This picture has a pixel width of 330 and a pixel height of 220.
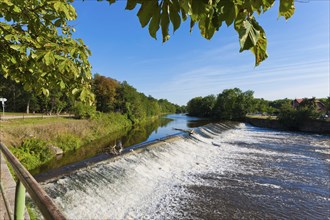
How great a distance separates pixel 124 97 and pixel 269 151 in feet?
122

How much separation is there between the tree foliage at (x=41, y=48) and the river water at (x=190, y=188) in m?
5.04

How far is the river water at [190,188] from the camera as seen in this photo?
762 cm

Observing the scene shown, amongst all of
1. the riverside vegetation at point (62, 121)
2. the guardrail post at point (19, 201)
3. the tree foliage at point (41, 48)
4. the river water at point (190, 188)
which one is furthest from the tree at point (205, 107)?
the guardrail post at point (19, 201)

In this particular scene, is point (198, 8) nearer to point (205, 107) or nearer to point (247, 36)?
point (247, 36)

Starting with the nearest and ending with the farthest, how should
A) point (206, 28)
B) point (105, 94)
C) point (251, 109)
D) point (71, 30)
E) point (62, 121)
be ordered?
point (206, 28) < point (71, 30) < point (62, 121) < point (105, 94) < point (251, 109)

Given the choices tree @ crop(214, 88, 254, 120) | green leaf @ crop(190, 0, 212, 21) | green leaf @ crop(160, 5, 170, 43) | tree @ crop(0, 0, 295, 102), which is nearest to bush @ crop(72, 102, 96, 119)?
tree @ crop(0, 0, 295, 102)

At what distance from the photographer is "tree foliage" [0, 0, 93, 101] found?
249 cm

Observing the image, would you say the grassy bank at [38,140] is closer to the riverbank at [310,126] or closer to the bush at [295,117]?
the bush at [295,117]

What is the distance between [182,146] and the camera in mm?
17125

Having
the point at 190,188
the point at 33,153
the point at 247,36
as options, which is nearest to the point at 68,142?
the point at 33,153

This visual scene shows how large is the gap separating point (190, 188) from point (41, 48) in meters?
8.78

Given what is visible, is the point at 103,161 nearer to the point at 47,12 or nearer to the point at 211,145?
the point at 47,12

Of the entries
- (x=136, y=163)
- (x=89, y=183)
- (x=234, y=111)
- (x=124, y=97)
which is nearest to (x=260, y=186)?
(x=136, y=163)

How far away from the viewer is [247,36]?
0.95 metres
